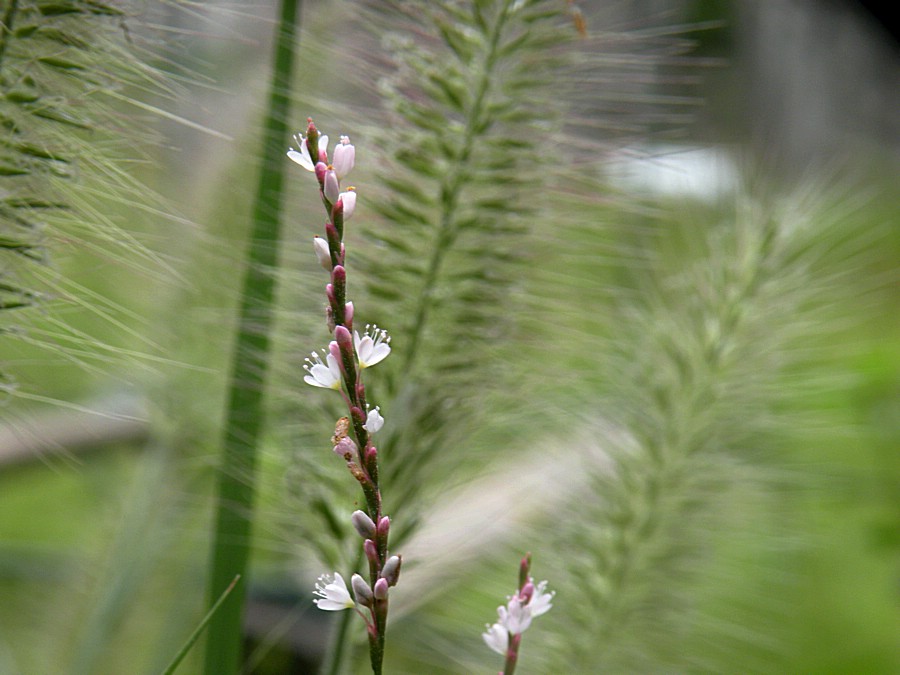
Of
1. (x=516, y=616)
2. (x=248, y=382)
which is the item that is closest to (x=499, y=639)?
(x=516, y=616)

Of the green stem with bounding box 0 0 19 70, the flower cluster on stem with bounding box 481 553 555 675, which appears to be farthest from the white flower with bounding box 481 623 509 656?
the green stem with bounding box 0 0 19 70

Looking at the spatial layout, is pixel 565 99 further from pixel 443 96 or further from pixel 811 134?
pixel 811 134

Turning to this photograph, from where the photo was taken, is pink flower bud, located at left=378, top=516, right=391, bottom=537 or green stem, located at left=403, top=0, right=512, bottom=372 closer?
pink flower bud, located at left=378, top=516, right=391, bottom=537

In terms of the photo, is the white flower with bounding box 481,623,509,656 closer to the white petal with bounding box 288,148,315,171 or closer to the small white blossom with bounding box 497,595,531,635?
the small white blossom with bounding box 497,595,531,635

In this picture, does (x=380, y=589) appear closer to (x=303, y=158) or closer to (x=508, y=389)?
(x=303, y=158)

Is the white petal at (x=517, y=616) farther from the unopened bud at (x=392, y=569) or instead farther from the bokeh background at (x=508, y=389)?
the bokeh background at (x=508, y=389)

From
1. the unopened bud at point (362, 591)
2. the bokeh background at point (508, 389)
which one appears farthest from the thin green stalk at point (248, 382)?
the unopened bud at point (362, 591)
